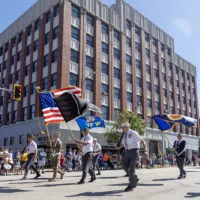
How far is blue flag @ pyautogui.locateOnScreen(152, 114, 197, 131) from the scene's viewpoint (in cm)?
1589

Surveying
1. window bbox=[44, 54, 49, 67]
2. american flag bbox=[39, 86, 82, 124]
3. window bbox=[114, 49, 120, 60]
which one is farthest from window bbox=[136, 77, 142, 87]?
american flag bbox=[39, 86, 82, 124]

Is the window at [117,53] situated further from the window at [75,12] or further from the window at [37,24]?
the window at [37,24]

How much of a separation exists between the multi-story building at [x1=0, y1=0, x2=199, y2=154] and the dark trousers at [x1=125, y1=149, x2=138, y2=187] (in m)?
19.0

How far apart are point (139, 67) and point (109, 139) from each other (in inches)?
653

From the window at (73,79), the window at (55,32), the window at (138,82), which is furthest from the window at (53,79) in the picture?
the window at (138,82)

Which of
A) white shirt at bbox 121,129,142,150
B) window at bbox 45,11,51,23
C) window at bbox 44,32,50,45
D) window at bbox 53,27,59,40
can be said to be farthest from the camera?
window at bbox 45,11,51,23

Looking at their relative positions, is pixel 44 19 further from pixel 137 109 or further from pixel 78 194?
pixel 78 194

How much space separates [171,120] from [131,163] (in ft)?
32.2

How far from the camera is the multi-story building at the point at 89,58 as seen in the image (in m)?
30.4

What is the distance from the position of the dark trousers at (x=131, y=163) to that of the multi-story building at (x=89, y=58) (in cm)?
1896

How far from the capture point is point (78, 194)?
20.9 feet

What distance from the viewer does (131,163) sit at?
7.12 m

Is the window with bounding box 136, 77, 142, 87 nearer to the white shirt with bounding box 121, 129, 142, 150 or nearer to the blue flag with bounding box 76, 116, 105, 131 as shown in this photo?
the blue flag with bounding box 76, 116, 105, 131

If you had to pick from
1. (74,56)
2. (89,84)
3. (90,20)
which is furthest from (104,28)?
(89,84)
